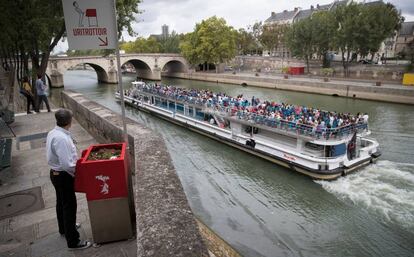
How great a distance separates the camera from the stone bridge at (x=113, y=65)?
57.5 m

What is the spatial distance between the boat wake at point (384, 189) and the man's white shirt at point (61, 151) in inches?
457

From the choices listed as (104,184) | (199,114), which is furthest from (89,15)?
(199,114)

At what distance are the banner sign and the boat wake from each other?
38.1 feet

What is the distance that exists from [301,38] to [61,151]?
172ft

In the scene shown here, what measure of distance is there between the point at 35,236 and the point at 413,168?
55.1 ft

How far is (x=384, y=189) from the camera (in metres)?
13.4

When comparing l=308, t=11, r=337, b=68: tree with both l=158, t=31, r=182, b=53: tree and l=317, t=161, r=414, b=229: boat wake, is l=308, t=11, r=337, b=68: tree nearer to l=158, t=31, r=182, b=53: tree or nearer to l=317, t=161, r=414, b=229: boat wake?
l=317, t=161, r=414, b=229: boat wake

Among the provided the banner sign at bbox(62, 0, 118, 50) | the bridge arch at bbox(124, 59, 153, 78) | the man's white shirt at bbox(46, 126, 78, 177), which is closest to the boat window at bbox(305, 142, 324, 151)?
the banner sign at bbox(62, 0, 118, 50)

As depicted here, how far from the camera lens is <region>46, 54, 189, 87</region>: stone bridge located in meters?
57.5

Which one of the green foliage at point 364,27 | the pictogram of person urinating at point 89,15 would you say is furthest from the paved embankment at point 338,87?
the pictogram of person urinating at point 89,15

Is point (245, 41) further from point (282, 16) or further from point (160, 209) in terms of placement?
point (160, 209)

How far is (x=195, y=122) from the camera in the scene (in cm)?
2350

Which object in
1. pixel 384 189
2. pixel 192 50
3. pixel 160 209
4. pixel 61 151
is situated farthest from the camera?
pixel 192 50

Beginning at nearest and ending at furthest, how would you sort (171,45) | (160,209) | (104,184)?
(160,209)
(104,184)
(171,45)
